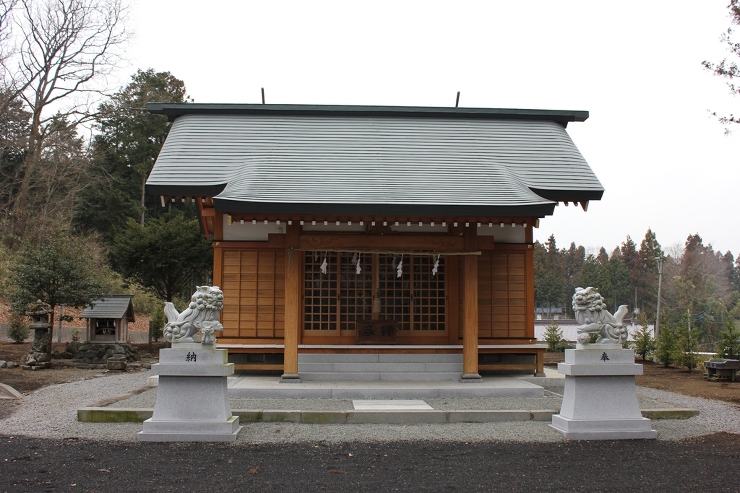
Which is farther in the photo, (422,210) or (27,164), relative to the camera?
(27,164)

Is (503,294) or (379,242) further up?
(379,242)

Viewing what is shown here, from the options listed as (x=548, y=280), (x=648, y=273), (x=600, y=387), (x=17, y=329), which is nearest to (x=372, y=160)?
(x=600, y=387)

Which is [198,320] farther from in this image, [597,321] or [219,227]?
[597,321]

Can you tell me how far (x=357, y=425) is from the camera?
8078 mm

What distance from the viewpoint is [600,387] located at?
7.52 meters

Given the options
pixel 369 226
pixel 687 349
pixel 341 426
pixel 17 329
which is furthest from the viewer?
pixel 17 329

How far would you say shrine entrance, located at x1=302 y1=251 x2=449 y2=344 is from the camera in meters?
12.0

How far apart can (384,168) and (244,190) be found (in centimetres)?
286

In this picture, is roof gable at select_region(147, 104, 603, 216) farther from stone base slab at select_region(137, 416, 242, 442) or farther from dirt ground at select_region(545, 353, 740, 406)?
dirt ground at select_region(545, 353, 740, 406)

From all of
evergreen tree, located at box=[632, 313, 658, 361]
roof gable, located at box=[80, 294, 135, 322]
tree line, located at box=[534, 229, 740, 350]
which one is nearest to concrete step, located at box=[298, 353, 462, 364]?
roof gable, located at box=[80, 294, 135, 322]

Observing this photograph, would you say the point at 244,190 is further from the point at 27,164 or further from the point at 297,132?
the point at 27,164

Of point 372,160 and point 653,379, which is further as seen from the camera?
point 653,379

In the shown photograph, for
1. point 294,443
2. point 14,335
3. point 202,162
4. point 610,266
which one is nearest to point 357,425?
point 294,443

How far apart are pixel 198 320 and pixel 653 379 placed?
10.9 m
